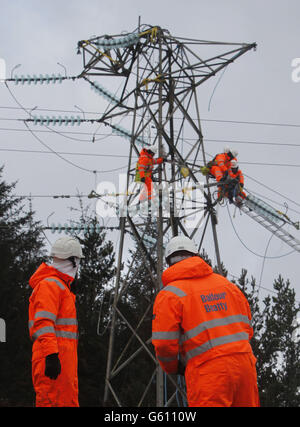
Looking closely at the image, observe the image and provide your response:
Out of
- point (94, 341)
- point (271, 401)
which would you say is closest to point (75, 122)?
point (94, 341)

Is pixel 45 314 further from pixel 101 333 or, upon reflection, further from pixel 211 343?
pixel 101 333

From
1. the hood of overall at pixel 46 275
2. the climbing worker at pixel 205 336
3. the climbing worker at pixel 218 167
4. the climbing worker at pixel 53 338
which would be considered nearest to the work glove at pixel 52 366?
the climbing worker at pixel 53 338

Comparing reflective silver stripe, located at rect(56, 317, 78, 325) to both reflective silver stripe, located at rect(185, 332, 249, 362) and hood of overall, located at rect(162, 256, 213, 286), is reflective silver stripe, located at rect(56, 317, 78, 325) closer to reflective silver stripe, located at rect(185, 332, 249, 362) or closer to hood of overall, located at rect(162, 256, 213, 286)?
hood of overall, located at rect(162, 256, 213, 286)

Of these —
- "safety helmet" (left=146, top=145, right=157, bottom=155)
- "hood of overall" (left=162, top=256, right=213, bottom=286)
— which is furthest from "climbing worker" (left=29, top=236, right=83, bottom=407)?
"safety helmet" (left=146, top=145, right=157, bottom=155)

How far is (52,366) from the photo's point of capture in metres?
4.45

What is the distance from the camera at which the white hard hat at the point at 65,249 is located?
5.20 metres

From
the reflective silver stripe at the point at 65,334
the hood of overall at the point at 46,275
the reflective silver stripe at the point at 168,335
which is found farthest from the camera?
the hood of overall at the point at 46,275

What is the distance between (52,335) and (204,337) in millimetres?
1415

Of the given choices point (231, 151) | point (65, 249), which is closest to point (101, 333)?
point (231, 151)

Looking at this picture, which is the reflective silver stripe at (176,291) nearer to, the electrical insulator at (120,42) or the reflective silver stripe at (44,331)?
the reflective silver stripe at (44,331)

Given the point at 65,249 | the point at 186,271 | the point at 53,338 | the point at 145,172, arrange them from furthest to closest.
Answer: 1. the point at 145,172
2. the point at 65,249
3. the point at 53,338
4. the point at 186,271

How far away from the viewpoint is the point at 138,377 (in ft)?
65.6
